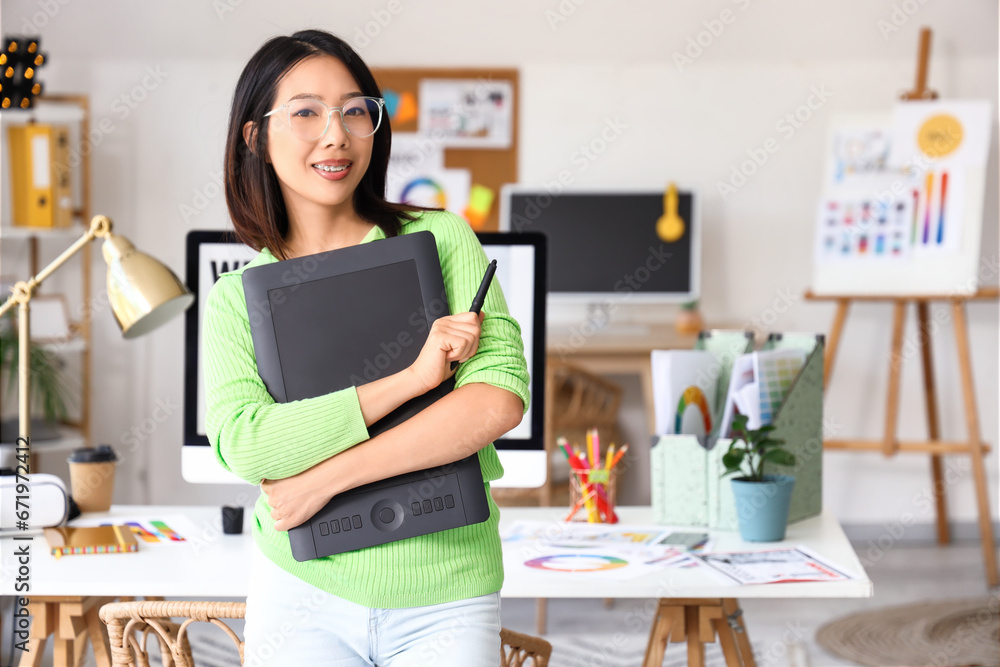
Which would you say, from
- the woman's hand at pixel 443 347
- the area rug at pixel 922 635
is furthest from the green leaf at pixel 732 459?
the area rug at pixel 922 635

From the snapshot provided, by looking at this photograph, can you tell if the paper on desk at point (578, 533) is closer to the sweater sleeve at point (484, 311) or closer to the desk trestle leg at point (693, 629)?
the desk trestle leg at point (693, 629)

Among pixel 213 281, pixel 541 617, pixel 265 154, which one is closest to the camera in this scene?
pixel 265 154

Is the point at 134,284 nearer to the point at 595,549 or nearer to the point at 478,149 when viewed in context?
the point at 595,549

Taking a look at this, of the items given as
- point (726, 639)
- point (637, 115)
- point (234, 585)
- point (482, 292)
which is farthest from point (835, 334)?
point (482, 292)

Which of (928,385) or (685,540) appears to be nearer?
(685,540)

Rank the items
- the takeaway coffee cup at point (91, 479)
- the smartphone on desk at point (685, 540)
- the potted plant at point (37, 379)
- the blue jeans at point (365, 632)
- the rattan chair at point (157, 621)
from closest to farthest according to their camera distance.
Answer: the blue jeans at point (365, 632), the rattan chair at point (157, 621), the smartphone on desk at point (685, 540), the takeaway coffee cup at point (91, 479), the potted plant at point (37, 379)

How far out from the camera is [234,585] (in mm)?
1350

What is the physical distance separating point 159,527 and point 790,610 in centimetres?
208

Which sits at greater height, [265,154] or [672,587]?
[265,154]

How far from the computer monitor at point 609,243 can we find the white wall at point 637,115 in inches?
7.2

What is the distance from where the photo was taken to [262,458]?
37.9 inches

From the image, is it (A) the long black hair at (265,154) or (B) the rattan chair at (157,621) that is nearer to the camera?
(A) the long black hair at (265,154)

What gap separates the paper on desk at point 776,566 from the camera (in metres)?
1.35

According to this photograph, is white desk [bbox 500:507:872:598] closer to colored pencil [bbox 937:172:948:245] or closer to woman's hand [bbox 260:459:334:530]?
woman's hand [bbox 260:459:334:530]
